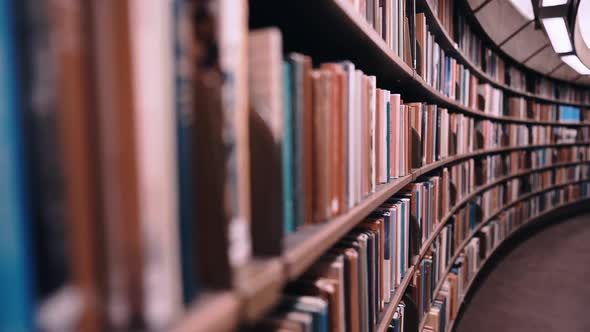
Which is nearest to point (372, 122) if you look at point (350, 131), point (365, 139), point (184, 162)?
point (365, 139)

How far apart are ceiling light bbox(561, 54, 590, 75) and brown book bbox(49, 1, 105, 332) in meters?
4.46

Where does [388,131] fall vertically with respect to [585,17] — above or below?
below

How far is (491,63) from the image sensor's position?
336 centimetres

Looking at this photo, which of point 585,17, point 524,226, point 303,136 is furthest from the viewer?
point 524,226

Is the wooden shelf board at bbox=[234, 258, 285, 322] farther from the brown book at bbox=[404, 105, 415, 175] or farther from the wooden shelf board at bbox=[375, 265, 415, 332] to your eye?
the brown book at bbox=[404, 105, 415, 175]

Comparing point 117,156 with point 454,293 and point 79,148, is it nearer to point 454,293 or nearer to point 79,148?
point 79,148

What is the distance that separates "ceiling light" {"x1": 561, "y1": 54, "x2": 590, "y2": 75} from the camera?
370 centimetres

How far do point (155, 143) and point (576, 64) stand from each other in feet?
16.4

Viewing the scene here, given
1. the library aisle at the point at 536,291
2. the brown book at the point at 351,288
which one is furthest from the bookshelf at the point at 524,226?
the brown book at the point at 351,288

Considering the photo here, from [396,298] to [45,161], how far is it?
3.70ft

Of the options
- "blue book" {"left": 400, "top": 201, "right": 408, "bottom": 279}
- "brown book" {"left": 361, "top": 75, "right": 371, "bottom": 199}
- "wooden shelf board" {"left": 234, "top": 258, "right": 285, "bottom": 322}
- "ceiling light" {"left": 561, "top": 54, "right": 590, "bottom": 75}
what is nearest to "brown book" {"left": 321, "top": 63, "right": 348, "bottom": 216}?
"brown book" {"left": 361, "top": 75, "right": 371, "bottom": 199}

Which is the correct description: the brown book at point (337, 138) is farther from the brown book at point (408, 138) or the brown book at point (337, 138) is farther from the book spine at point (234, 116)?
the brown book at point (408, 138)

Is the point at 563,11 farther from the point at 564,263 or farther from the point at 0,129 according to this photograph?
the point at 0,129

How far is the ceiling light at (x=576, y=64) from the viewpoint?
3.70 m
